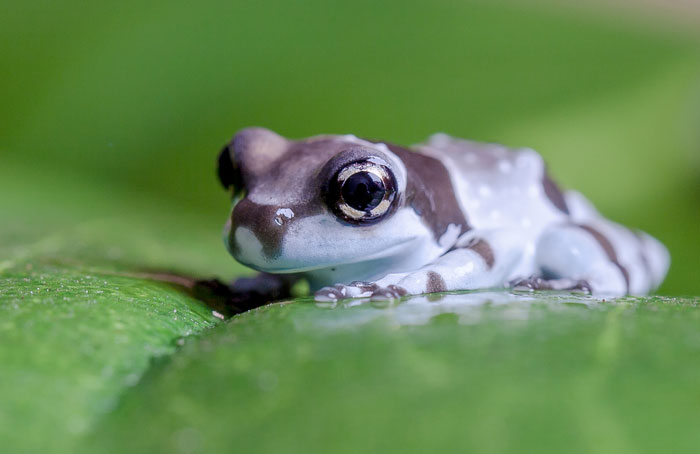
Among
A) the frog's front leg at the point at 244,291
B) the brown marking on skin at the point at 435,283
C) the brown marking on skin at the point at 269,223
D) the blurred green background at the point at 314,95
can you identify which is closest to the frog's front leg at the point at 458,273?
the brown marking on skin at the point at 435,283

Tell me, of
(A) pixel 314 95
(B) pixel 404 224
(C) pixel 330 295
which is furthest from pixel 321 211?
(A) pixel 314 95

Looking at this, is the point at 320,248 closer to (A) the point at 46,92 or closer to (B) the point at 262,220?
(B) the point at 262,220

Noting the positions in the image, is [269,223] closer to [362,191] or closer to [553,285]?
[362,191]

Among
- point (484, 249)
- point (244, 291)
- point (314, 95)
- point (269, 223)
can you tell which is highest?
point (314, 95)

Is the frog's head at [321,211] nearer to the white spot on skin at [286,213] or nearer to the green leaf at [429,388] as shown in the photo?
the white spot on skin at [286,213]

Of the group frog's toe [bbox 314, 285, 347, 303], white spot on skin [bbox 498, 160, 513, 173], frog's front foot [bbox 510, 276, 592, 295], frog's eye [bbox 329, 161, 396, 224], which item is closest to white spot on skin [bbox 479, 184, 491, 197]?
white spot on skin [bbox 498, 160, 513, 173]

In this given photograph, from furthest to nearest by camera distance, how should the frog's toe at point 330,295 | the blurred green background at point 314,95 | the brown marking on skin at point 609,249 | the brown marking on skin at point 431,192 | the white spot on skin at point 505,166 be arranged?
the blurred green background at point 314,95 < the white spot on skin at point 505,166 < the brown marking on skin at point 609,249 < the brown marking on skin at point 431,192 < the frog's toe at point 330,295

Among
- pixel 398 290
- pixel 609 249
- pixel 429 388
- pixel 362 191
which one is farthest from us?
pixel 609 249
